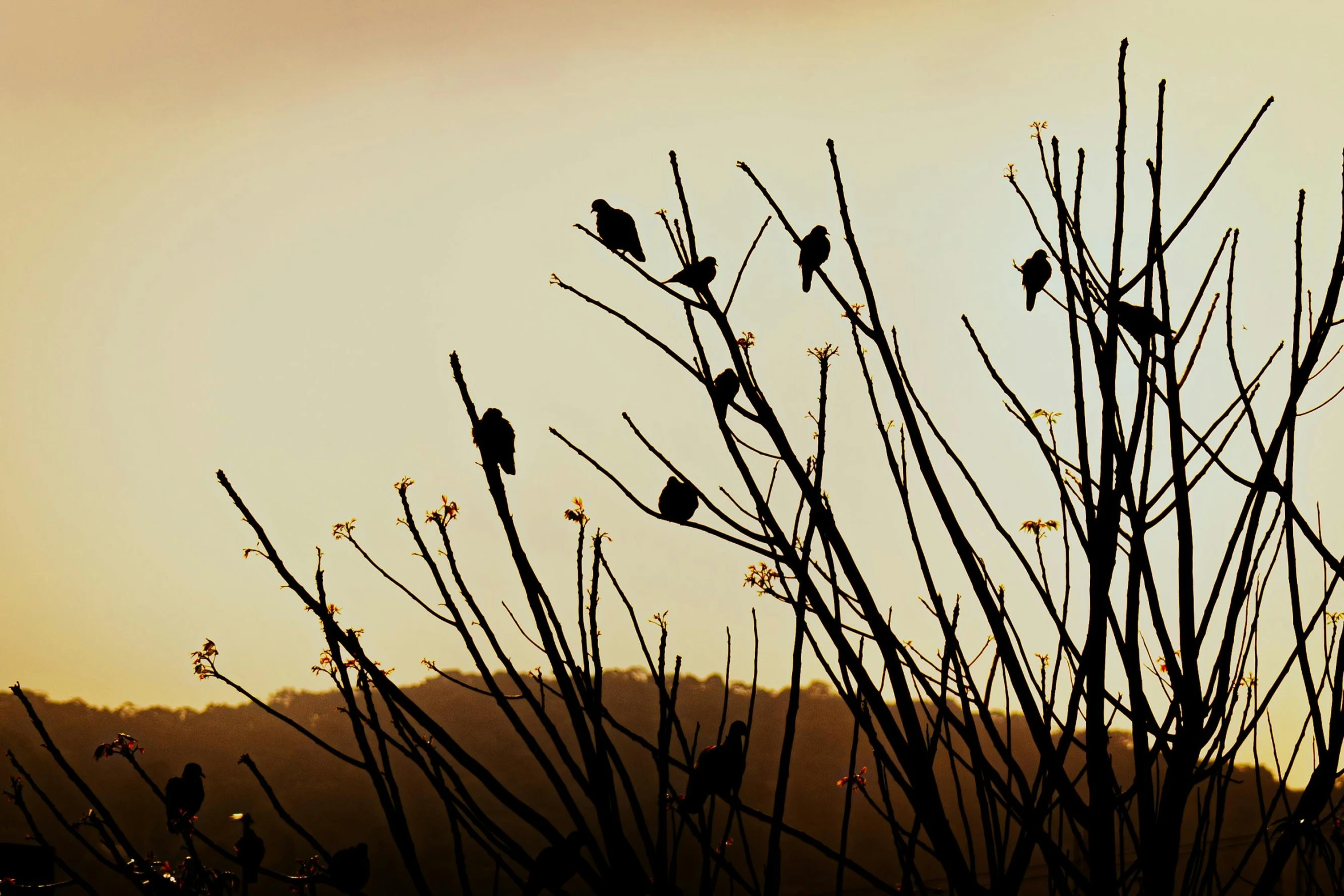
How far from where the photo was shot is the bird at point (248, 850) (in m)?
2.05

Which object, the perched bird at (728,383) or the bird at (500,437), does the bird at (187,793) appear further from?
the perched bird at (728,383)

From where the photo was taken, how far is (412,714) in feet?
6.03

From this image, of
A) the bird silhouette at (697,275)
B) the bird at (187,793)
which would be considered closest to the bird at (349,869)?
the bird at (187,793)

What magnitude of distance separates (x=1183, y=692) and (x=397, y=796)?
1.52 m

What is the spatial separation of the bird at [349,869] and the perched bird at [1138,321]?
1.79 meters

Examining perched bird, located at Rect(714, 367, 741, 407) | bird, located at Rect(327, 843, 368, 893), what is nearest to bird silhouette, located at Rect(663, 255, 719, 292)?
perched bird, located at Rect(714, 367, 741, 407)

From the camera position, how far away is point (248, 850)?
2430 mm

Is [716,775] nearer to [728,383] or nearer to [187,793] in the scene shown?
[728,383]

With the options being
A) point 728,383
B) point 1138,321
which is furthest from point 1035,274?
point 728,383

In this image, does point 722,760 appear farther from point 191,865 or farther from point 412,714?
point 191,865

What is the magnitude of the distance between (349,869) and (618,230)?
70.1 inches

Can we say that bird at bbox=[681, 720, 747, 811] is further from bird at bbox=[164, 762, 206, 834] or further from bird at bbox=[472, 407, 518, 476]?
bird at bbox=[164, 762, 206, 834]

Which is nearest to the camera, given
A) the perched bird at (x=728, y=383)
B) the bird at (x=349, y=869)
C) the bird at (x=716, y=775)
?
the bird at (x=349, y=869)

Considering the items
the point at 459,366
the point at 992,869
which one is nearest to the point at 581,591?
the point at 459,366
